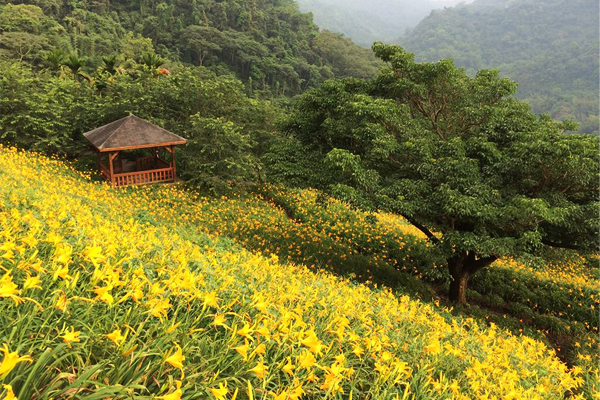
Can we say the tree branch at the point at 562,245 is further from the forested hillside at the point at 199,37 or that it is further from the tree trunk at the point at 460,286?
the forested hillside at the point at 199,37

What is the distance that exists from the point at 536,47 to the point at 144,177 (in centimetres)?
10745

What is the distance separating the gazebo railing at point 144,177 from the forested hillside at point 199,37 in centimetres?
2100

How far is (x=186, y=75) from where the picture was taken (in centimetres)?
1583

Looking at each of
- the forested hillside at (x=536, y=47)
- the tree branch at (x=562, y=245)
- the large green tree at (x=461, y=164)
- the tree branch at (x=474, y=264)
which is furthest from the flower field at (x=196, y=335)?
the forested hillside at (x=536, y=47)

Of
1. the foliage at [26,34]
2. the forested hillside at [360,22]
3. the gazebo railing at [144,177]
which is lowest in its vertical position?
the gazebo railing at [144,177]

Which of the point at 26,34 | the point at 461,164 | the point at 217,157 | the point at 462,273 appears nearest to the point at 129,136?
the point at 217,157

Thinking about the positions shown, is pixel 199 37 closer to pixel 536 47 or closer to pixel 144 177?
pixel 144 177

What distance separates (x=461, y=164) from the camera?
662 centimetres

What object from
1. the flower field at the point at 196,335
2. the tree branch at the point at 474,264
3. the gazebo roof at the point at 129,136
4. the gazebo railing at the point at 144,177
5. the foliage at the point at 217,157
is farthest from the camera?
the foliage at the point at 217,157

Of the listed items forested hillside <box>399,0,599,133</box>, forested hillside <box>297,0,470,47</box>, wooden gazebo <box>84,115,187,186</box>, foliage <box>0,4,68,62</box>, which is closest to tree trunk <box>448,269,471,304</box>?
wooden gazebo <box>84,115,187,186</box>

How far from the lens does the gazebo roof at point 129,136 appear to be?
38.7 ft

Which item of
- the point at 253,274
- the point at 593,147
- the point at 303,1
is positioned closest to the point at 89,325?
the point at 253,274

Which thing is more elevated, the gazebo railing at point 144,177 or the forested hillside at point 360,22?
the forested hillside at point 360,22

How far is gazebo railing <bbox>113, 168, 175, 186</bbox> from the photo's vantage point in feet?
41.4
